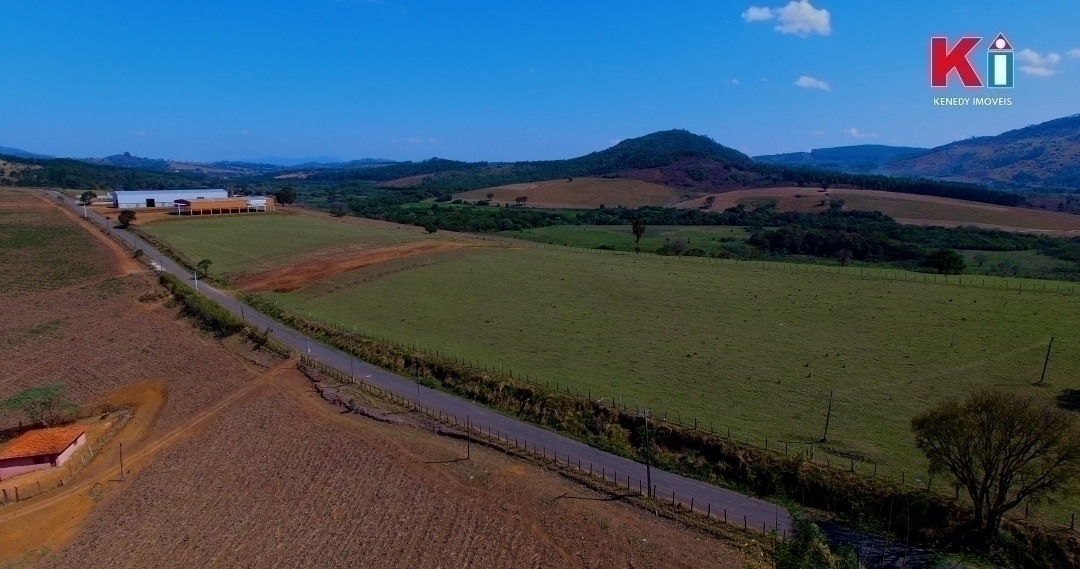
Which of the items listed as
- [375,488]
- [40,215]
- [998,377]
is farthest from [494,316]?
[40,215]

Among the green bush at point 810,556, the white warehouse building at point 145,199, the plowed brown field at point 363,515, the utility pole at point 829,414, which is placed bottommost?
the plowed brown field at point 363,515

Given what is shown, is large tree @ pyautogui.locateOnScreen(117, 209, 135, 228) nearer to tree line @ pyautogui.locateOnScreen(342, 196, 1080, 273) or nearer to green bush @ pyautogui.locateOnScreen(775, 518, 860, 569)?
tree line @ pyautogui.locateOnScreen(342, 196, 1080, 273)

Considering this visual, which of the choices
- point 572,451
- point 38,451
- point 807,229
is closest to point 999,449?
point 572,451

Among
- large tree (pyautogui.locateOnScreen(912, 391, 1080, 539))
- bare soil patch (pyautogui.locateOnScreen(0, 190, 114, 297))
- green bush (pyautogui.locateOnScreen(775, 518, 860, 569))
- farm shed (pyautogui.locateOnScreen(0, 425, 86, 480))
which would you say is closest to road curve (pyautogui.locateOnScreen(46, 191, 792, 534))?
large tree (pyautogui.locateOnScreen(912, 391, 1080, 539))

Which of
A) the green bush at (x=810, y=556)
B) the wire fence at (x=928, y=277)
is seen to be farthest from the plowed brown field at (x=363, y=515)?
the wire fence at (x=928, y=277)

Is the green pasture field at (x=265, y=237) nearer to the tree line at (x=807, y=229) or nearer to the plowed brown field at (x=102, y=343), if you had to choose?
the plowed brown field at (x=102, y=343)

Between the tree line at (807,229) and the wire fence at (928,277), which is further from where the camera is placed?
the tree line at (807,229)

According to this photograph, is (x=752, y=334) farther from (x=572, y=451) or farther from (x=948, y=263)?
(x=948, y=263)
